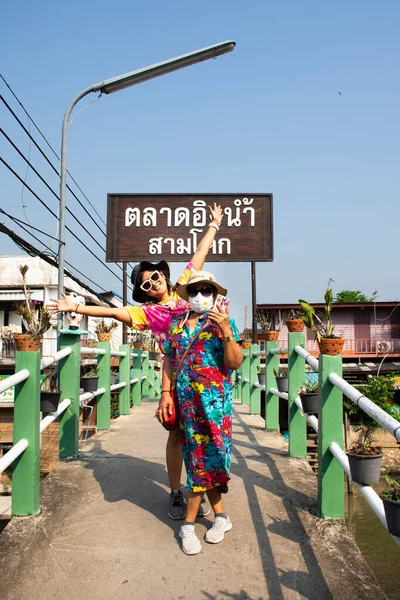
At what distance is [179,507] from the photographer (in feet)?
9.61

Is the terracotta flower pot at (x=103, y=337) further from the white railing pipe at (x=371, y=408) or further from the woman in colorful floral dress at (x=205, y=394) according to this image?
the white railing pipe at (x=371, y=408)

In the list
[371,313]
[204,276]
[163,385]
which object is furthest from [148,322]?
[371,313]

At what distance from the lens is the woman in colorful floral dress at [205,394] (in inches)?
102

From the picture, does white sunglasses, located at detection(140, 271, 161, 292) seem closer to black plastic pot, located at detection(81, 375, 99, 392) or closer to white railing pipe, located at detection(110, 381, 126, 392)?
black plastic pot, located at detection(81, 375, 99, 392)

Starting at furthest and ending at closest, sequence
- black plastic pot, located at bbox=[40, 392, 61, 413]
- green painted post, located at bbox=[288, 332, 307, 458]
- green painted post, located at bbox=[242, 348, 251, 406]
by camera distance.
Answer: green painted post, located at bbox=[242, 348, 251, 406] < green painted post, located at bbox=[288, 332, 307, 458] < black plastic pot, located at bbox=[40, 392, 61, 413]

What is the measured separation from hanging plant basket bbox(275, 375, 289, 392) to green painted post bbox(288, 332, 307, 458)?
3.29ft

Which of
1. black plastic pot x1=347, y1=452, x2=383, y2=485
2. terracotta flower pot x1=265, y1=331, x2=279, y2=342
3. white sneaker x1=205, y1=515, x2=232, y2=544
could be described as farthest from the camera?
terracotta flower pot x1=265, y1=331, x2=279, y2=342

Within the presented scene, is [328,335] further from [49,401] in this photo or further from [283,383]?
[283,383]

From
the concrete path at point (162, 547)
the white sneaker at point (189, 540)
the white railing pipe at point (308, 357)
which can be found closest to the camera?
the concrete path at point (162, 547)

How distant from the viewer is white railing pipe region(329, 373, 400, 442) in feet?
6.15

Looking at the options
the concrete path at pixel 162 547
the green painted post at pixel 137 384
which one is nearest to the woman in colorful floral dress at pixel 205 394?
the concrete path at pixel 162 547

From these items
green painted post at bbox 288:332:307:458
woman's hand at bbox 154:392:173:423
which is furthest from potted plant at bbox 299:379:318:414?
woman's hand at bbox 154:392:173:423

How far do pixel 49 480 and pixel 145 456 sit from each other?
→ 95 centimetres

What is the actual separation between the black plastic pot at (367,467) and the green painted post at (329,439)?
55 cm
